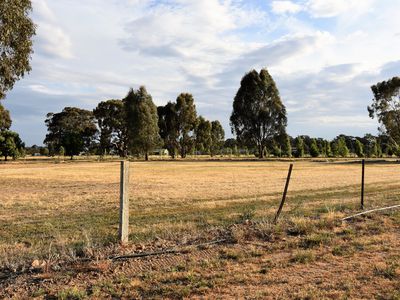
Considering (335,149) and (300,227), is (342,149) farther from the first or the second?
(300,227)

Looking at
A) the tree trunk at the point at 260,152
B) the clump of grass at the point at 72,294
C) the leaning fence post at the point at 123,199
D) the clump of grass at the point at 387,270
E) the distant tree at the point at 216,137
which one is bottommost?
the clump of grass at the point at 72,294

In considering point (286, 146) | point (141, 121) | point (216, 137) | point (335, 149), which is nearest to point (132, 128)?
point (141, 121)

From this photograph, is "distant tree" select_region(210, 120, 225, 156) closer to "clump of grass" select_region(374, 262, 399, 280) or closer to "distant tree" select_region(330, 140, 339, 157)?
"distant tree" select_region(330, 140, 339, 157)

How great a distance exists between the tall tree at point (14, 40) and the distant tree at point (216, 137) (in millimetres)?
86450

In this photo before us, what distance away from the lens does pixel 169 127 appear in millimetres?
92312

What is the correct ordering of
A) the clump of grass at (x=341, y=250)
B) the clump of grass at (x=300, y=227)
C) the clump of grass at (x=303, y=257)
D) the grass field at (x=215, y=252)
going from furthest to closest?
the clump of grass at (x=300, y=227), the clump of grass at (x=341, y=250), the clump of grass at (x=303, y=257), the grass field at (x=215, y=252)

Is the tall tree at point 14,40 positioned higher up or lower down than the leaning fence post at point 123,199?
higher up

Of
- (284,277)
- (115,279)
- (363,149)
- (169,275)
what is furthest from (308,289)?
(363,149)

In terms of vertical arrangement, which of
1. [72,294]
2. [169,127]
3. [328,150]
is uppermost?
[169,127]

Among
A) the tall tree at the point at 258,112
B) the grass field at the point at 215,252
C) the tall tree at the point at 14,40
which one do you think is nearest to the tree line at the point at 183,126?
the tall tree at the point at 258,112

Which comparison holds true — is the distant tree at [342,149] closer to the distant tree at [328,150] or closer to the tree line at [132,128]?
the distant tree at [328,150]

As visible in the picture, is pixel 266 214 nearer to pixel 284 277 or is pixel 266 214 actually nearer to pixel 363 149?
pixel 284 277

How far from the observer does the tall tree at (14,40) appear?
2194cm

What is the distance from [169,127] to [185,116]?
464 cm
